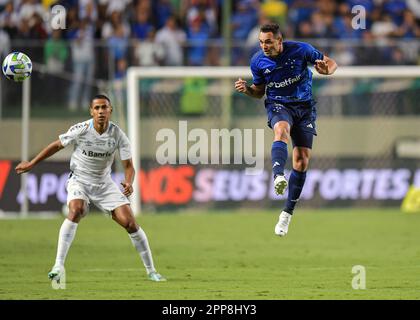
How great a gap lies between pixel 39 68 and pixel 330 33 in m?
6.99

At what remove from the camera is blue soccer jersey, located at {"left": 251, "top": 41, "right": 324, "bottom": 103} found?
1438 centimetres

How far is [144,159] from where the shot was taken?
2511cm

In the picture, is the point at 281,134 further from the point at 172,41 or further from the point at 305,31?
the point at 305,31

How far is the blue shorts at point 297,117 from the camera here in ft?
47.4

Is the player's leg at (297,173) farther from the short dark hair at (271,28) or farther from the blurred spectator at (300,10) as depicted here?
the blurred spectator at (300,10)

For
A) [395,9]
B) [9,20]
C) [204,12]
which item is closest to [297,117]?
[9,20]

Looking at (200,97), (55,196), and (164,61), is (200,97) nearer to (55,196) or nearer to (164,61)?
(164,61)

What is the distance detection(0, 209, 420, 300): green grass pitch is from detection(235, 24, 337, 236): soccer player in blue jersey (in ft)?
4.67

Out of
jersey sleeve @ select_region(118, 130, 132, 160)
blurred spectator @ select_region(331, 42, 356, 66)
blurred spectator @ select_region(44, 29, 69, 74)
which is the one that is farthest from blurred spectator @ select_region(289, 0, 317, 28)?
jersey sleeve @ select_region(118, 130, 132, 160)

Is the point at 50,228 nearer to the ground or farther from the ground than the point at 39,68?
nearer to the ground

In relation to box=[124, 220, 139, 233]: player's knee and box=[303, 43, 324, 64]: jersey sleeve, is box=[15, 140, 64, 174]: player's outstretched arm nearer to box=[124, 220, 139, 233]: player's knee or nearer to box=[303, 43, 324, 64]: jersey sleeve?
box=[124, 220, 139, 233]: player's knee

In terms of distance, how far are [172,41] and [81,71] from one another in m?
2.21

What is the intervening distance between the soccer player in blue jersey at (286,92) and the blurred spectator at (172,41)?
10346 millimetres
